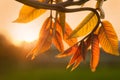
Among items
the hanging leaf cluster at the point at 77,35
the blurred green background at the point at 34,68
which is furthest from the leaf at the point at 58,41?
the blurred green background at the point at 34,68

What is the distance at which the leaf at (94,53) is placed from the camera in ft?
1.67

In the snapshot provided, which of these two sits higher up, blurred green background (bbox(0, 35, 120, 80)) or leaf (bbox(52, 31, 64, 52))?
leaf (bbox(52, 31, 64, 52))

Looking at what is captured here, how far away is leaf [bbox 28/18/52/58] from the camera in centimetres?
50

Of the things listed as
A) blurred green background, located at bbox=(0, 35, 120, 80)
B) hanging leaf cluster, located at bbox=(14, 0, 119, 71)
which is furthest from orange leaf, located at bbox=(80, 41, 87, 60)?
blurred green background, located at bbox=(0, 35, 120, 80)

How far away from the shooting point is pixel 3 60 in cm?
1163

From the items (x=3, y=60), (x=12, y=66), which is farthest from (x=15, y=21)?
(x=3, y=60)

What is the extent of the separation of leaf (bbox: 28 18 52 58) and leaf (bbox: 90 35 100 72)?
0.18 ft

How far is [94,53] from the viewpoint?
0.51 metres

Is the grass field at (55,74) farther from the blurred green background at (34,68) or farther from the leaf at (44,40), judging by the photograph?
the leaf at (44,40)

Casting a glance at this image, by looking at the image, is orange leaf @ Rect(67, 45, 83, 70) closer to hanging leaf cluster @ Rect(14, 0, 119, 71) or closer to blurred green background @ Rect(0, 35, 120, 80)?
hanging leaf cluster @ Rect(14, 0, 119, 71)

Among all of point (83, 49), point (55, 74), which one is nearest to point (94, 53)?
point (83, 49)

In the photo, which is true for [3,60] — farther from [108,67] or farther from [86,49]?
[86,49]

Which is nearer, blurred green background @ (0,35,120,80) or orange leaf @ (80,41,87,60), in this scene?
orange leaf @ (80,41,87,60)

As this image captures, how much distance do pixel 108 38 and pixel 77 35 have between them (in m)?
0.04
